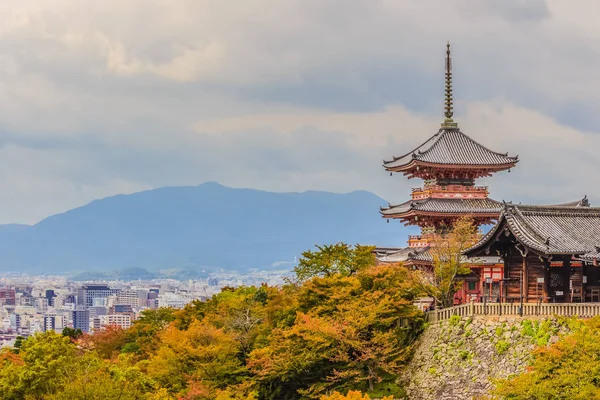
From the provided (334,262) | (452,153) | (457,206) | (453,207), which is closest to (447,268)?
(334,262)

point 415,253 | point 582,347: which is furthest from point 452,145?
point 582,347

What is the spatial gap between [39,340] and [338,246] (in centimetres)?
1401

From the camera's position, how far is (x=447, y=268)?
45.2 metres

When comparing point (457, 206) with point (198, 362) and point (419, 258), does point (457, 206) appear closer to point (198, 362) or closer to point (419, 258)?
point (419, 258)

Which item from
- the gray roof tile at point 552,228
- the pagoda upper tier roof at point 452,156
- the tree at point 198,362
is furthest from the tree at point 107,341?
the gray roof tile at point 552,228

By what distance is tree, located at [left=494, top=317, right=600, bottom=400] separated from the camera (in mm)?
31219

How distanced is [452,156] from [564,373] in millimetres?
24344

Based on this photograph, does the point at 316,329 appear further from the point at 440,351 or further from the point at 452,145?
the point at 452,145

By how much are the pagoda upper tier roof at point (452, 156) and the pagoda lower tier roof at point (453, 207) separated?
1.68m

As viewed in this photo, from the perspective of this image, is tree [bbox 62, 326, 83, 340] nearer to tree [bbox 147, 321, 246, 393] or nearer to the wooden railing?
tree [bbox 147, 321, 246, 393]

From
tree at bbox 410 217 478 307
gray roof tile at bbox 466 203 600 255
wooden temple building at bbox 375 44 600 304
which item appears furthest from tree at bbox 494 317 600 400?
wooden temple building at bbox 375 44 600 304

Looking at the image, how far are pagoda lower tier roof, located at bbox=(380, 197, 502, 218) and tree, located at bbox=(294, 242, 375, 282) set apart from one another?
7.60m

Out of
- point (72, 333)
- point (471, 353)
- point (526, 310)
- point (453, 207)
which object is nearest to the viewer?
point (526, 310)

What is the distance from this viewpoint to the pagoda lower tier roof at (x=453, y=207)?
53438 millimetres
